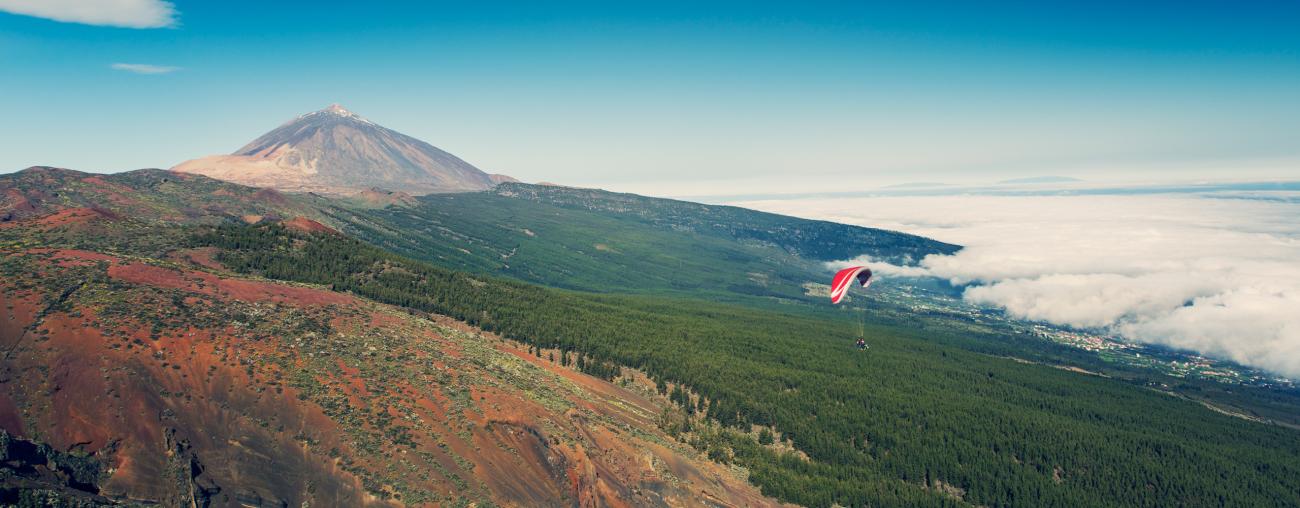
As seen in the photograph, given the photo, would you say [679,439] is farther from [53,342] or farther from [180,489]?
[53,342]

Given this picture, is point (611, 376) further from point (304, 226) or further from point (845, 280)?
point (304, 226)

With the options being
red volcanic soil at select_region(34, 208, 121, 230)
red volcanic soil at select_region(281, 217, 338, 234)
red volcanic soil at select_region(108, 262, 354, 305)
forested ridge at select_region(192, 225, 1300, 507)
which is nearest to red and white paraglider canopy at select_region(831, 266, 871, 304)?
forested ridge at select_region(192, 225, 1300, 507)

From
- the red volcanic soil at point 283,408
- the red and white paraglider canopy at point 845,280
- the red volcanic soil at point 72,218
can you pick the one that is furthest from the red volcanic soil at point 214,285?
the red and white paraglider canopy at point 845,280

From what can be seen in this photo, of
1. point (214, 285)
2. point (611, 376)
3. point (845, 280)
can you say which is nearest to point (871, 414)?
point (845, 280)

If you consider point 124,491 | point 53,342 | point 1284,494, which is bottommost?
point 1284,494

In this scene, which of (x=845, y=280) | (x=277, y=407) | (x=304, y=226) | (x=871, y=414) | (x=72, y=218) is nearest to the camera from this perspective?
(x=277, y=407)

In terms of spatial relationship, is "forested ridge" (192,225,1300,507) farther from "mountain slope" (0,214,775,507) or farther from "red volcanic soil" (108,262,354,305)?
"red volcanic soil" (108,262,354,305)

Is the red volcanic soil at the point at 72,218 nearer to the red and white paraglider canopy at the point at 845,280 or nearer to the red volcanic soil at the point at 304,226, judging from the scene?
the red volcanic soil at the point at 304,226

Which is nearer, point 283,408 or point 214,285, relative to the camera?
point 283,408

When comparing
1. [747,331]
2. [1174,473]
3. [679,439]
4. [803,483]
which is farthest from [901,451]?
[747,331]
